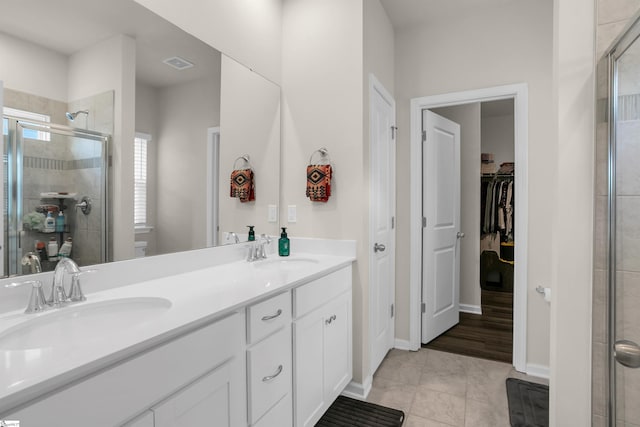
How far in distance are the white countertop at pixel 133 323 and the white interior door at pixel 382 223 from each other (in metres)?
0.65

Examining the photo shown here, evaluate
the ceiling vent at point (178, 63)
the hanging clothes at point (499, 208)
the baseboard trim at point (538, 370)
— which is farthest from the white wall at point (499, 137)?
the ceiling vent at point (178, 63)

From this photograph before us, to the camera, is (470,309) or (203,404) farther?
(470,309)

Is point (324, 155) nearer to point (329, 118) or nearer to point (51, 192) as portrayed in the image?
point (329, 118)

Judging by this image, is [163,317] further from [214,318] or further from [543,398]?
[543,398]

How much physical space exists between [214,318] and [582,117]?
154 centimetres

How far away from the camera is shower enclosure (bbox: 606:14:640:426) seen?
3.59 ft

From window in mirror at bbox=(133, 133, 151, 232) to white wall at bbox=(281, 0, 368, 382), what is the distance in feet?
3.34

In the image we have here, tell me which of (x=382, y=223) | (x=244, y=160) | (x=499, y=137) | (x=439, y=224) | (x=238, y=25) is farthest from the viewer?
(x=499, y=137)

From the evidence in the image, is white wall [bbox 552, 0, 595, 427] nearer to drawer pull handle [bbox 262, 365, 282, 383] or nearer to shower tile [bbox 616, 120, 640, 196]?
shower tile [bbox 616, 120, 640, 196]

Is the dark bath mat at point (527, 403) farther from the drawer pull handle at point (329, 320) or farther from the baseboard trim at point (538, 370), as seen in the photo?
the drawer pull handle at point (329, 320)

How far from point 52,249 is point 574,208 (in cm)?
197

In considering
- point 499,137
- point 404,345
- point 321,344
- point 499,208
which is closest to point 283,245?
point 321,344

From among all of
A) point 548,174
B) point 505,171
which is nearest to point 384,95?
point 548,174

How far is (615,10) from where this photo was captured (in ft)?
4.04
